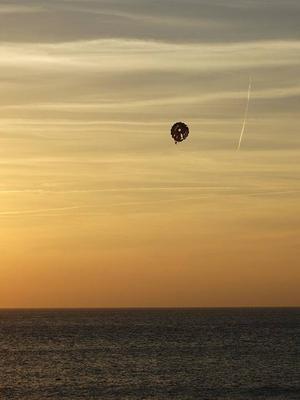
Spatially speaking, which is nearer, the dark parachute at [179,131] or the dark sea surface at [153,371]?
the dark parachute at [179,131]

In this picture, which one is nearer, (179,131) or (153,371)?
(179,131)

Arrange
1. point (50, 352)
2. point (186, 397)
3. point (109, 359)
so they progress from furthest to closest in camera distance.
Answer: point (50, 352)
point (109, 359)
point (186, 397)

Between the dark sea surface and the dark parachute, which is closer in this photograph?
the dark parachute

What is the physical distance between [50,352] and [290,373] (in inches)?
2289

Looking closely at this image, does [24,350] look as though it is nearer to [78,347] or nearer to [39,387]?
[78,347]

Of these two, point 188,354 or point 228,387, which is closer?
point 228,387

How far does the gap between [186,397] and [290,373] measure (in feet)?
100

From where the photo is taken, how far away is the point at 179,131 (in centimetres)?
7231

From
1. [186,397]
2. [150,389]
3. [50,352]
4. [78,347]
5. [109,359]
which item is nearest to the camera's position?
[186,397]

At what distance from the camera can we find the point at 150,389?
10475cm

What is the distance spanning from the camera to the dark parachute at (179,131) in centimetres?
7194

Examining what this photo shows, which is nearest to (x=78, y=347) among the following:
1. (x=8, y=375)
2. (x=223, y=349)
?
(x=223, y=349)

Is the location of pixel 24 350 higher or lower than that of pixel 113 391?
higher

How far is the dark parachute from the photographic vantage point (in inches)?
2832
